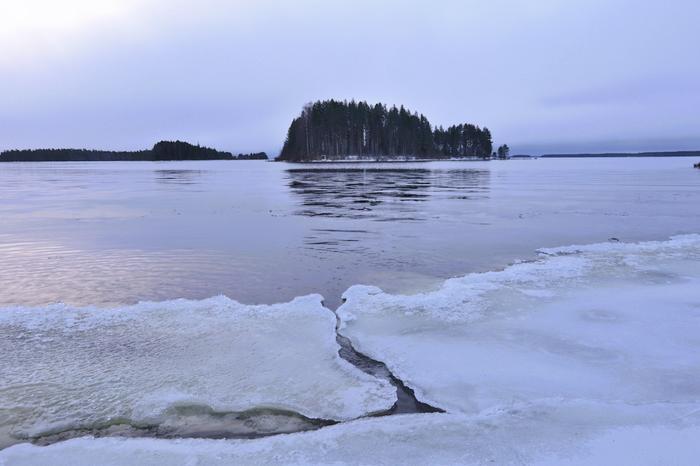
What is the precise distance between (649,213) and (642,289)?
10.6 m

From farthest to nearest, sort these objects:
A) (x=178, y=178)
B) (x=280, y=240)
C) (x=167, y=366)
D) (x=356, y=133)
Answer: (x=356, y=133)
(x=178, y=178)
(x=280, y=240)
(x=167, y=366)

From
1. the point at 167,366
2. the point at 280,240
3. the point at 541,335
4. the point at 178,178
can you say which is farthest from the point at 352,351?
the point at 178,178

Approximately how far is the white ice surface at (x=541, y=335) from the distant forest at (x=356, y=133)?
291 feet

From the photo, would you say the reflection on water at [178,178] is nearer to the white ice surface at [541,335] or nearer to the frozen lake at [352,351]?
the frozen lake at [352,351]

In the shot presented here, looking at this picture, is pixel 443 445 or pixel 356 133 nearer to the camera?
pixel 443 445

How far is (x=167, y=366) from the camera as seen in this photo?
4855mm

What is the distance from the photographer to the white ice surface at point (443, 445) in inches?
130

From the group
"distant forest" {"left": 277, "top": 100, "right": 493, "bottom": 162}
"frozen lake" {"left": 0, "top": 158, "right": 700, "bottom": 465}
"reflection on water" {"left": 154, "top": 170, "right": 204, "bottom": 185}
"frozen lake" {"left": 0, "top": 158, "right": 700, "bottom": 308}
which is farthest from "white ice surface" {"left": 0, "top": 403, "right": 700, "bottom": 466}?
"distant forest" {"left": 277, "top": 100, "right": 493, "bottom": 162}

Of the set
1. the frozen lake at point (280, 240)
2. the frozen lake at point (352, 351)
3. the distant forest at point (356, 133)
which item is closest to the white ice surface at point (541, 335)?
the frozen lake at point (352, 351)

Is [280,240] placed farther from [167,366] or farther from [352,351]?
[167,366]

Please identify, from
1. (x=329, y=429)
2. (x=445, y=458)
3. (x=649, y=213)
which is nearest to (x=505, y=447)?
(x=445, y=458)

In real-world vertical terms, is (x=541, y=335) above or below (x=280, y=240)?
below

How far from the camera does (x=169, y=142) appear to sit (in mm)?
151875

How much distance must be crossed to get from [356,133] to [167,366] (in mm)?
95476
